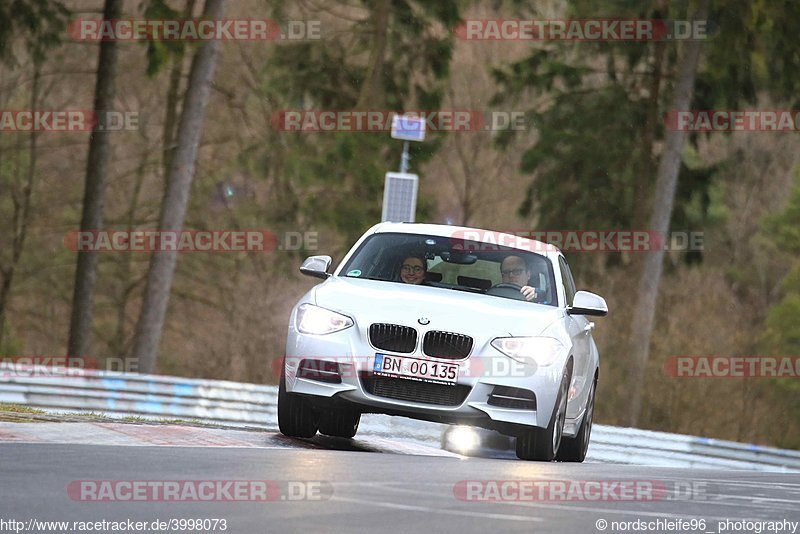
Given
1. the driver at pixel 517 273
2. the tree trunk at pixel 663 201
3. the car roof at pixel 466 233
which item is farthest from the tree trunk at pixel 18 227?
the driver at pixel 517 273

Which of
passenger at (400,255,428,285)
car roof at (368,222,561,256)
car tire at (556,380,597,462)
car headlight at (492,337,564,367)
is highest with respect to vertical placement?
car roof at (368,222,561,256)

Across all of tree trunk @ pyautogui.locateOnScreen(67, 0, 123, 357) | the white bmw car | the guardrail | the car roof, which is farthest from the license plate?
tree trunk @ pyautogui.locateOnScreen(67, 0, 123, 357)

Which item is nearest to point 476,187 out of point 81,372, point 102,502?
point 81,372

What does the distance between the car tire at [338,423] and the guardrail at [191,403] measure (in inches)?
224

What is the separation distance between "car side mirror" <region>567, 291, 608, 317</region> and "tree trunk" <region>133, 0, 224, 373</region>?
1549 cm

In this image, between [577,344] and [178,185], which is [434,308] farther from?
[178,185]

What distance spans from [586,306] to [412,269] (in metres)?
1.35

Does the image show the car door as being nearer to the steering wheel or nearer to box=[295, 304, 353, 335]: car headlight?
the steering wheel

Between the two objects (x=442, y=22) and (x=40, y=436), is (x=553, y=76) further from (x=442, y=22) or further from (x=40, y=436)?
(x=40, y=436)

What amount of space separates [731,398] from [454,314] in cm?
3244

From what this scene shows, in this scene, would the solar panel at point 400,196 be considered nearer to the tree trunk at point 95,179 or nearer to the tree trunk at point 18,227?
the tree trunk at point 95,179

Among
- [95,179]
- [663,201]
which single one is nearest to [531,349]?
[95,179]

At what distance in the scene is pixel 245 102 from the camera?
3916 cm

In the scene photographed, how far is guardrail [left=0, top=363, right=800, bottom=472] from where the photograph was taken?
18984mm
